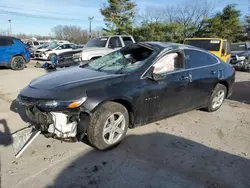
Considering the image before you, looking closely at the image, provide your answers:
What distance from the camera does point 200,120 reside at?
458 cm

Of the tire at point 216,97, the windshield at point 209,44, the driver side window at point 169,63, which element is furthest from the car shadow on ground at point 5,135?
the windshield at point 209,44

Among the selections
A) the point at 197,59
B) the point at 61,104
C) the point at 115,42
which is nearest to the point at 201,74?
the point at 197,59

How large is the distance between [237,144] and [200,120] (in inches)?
41.0

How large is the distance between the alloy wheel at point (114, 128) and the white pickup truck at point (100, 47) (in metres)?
Answer: 6.24

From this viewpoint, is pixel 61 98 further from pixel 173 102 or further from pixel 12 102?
pixel 12 102

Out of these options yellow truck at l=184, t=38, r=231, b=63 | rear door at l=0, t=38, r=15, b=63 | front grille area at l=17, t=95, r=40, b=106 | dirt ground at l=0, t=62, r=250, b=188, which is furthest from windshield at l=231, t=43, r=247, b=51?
front grille area at l=17, t=95, r=40, b=106

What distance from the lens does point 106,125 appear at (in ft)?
10.4

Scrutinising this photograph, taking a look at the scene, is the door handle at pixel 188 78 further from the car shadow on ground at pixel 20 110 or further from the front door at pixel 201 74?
the car shadow on ground at pixel 20 110

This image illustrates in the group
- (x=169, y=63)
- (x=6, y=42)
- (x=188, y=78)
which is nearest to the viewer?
(x=169, y=63)

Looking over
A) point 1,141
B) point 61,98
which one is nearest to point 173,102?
point 61,98

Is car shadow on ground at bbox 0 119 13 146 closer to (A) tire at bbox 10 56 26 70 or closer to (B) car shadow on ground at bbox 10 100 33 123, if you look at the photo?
(B) car shadow on ground at bbox 10 100 33 123

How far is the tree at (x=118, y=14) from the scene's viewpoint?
1278 inches

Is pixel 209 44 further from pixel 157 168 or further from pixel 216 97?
pixel 157 168

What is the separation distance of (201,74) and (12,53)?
32.6 ft
